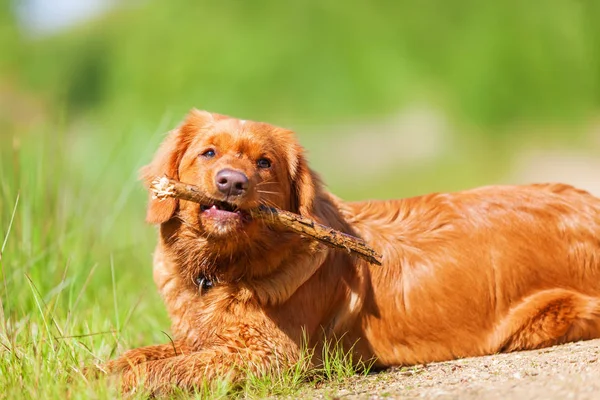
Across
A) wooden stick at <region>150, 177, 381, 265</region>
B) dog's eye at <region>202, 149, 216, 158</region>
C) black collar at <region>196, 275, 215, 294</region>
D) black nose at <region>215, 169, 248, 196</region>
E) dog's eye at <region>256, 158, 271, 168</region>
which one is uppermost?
dog's eye at <region>202, 149, 216, 158</region>

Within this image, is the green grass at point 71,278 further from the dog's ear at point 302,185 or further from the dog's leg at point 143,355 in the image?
the dog's ear at point 302,185

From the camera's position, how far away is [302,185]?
481 centimetres

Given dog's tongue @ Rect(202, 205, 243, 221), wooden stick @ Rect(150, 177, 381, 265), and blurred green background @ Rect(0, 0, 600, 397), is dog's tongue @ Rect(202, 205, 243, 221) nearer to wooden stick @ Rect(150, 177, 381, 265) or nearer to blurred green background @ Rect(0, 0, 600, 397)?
wooden stick @ Rect(150, 177, 381, 265)

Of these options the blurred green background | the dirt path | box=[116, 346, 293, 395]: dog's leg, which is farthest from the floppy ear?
the blurred green background

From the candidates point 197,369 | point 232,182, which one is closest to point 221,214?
point 232,182

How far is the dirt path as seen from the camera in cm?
364

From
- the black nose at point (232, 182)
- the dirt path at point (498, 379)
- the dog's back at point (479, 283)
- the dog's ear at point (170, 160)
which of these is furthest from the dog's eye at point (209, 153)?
the dirt path at point (498, 379)

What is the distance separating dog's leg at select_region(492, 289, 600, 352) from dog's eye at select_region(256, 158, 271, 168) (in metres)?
1.85

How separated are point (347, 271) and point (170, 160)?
132cm

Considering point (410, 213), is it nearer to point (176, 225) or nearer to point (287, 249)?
point (287, 249)

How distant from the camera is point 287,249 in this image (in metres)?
4.66

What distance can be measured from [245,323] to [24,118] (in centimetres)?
686

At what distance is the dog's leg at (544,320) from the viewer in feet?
16.4

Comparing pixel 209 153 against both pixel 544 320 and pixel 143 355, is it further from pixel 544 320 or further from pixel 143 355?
pixel 544 320
